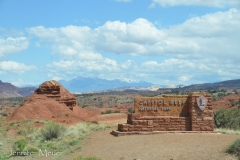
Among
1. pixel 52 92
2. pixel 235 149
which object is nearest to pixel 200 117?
→ pixel 235 149

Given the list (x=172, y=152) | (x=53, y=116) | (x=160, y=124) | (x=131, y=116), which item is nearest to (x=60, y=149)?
(x=131, y=116)

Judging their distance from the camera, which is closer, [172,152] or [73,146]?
[172,152]

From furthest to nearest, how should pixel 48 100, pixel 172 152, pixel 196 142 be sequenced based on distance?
pixel 48 100 < pixel 196 142 < pixel 172 152

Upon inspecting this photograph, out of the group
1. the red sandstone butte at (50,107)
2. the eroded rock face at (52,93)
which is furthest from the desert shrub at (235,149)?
the eroded rock face at (52,93)

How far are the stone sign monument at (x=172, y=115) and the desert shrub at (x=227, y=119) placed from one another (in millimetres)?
7263

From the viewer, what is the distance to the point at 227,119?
89.0 ft

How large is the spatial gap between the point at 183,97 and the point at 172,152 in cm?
766

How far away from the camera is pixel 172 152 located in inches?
549

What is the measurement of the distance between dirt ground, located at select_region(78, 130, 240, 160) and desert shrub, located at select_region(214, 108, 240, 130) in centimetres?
849

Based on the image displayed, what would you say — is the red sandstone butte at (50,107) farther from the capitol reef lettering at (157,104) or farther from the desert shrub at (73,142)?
the capitol reef lettering at (157,104)

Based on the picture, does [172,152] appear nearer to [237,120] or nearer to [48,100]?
[237,120]

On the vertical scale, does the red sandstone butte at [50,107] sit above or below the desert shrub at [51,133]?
above

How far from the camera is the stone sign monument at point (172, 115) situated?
782 inches

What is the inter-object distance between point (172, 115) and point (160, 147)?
5761 mm
